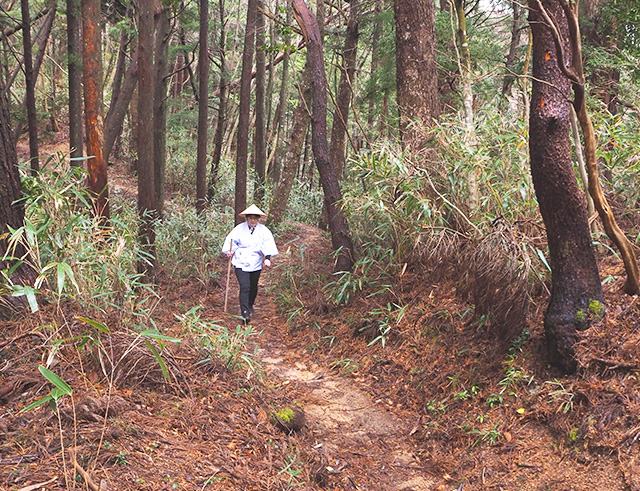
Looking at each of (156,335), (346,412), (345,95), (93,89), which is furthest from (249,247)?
(345,95)

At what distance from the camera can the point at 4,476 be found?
7.86 feet

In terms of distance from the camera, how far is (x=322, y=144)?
28.9 ft

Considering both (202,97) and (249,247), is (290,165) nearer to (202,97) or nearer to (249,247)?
(202,97)

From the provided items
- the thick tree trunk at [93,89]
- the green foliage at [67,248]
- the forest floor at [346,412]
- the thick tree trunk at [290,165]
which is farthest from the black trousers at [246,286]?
the thick tree trunk at [290,165]

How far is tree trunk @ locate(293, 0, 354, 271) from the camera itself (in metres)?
8.54

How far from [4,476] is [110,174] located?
19.9 m

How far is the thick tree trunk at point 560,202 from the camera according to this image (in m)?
4.27

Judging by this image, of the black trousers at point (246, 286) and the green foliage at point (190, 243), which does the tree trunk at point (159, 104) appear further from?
the black trousers at point (246, 286)

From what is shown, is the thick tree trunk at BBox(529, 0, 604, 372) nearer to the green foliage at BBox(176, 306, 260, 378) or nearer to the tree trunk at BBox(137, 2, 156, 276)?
the green foliage at BBox(176, 306, 260, 378)

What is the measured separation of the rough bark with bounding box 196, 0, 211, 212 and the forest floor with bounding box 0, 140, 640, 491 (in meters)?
9.05

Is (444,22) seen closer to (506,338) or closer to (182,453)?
(506,338)

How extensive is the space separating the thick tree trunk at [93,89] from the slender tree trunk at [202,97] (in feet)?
18.8

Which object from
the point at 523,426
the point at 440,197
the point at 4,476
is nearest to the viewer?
the point at 4,476

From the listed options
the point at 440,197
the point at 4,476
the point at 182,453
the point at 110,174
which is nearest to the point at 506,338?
the point at 440,197
